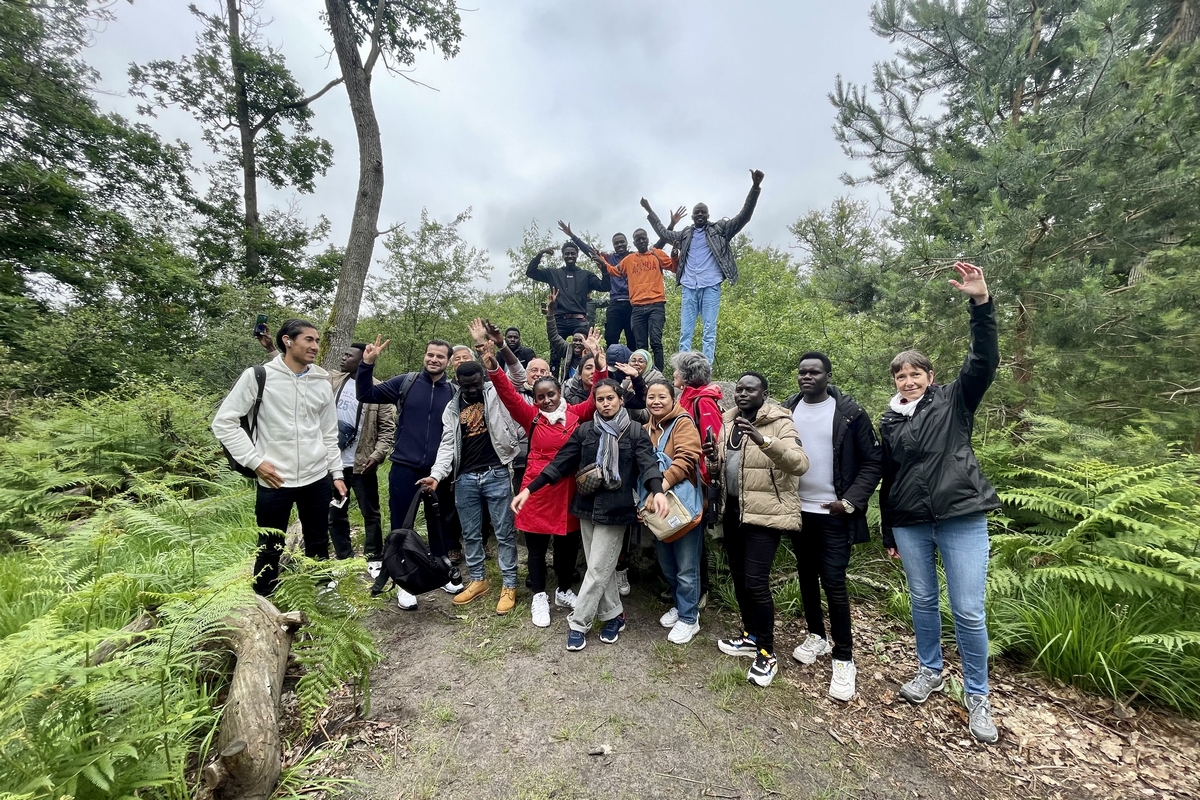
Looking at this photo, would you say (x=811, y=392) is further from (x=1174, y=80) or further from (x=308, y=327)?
(x=1174, y=80)

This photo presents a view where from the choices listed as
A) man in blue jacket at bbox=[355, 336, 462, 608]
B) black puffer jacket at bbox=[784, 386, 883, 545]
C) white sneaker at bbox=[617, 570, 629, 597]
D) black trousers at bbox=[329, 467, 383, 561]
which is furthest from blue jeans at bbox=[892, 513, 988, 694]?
black trousers at bbox=[329, 467, 383, 561]

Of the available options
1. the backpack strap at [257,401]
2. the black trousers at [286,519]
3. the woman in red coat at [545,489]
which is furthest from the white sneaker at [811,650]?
the backpack strap at [257,401]

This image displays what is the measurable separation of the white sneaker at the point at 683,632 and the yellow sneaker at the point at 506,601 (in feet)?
4.89

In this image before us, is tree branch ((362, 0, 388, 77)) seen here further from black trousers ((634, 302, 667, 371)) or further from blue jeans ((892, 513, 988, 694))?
blue jeans ((892, 513, 988, 694))

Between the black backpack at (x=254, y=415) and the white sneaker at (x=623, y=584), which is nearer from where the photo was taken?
the black backpack at (x=254, y=415)

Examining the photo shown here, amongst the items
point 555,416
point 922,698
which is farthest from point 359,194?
point 922,698

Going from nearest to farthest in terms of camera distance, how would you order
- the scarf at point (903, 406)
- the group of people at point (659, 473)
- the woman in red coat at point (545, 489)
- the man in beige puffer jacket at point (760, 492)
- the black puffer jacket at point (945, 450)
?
the black puffer jacket at point (945, 450)
the group of people at point (659, 473)
the scarf at point (903, 406)
the man in beige puffer jacket at point (760, 492)
the woman in red coat at point (545, 489)

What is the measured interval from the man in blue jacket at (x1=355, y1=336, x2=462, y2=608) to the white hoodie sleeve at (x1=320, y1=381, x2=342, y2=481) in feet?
1.66

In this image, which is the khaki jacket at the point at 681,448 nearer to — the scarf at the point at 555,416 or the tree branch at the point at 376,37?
the scarf at the point at 555,416

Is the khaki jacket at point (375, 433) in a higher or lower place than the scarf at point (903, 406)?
lower

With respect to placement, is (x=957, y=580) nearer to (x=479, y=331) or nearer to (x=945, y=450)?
(x=945, y=450)

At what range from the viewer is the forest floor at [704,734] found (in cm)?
251

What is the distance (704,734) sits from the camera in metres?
2.87

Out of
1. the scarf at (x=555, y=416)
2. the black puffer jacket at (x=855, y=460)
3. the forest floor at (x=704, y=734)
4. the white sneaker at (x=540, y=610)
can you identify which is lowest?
the forest floor at (x=704, y=734)
